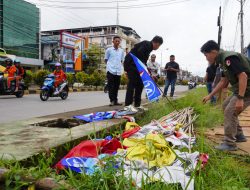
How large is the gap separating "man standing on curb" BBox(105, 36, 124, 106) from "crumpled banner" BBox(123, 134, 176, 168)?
4.35 metres

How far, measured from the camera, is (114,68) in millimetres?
7008

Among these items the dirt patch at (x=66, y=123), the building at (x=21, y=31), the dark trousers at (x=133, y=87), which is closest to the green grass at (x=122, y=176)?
the dirt patch at (x=66, y=123)

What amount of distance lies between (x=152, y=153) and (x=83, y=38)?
47461mm

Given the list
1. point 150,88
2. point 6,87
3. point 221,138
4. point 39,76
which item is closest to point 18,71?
point 6,87

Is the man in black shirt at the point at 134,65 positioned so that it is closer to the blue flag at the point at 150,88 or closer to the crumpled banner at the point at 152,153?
the blue flag at the point at 150,88

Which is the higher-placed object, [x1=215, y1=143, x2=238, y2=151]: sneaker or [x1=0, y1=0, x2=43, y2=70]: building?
[x1=0, y1=0, x2=43, y2=70]: building

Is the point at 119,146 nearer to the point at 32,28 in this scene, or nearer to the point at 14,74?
the point at 14,74

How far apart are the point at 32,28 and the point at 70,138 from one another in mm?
44148

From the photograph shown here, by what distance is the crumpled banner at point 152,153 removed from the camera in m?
2.26

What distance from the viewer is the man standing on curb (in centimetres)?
695

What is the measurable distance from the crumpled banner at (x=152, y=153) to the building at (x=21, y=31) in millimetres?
39870

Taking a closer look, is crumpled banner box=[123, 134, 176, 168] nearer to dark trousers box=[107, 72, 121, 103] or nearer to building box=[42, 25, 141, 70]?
dark trousers box=[107, 72, 121, 103]

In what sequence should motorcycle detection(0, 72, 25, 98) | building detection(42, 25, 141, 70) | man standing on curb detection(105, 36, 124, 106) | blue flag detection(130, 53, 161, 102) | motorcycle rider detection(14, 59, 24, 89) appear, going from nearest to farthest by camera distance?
1. blue flag detection(130, 53, 161, 102)
2. man standing on curb detection(105, 36, 124, 106)
3. motorcycle detection(0, 72, 25, 98)
4. motorcycle rider detection(14, 59, 24, 89)
5. building detection(42, 25, 141, 70)

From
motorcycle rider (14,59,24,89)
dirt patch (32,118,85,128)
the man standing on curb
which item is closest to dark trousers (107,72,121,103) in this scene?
the man standing on curb
